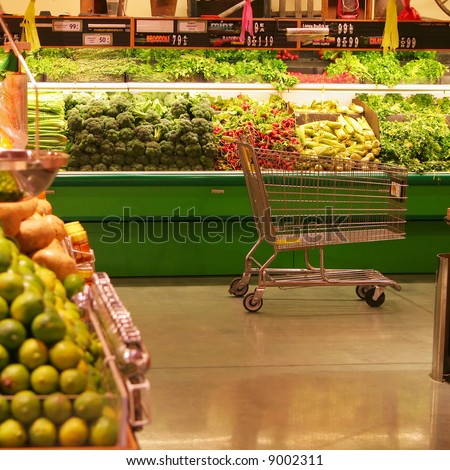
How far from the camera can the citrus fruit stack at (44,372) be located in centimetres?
188

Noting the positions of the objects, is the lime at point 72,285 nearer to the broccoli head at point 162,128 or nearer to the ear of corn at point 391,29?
the broccoli head at point 162,128

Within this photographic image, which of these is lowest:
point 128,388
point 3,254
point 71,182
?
point 71,182

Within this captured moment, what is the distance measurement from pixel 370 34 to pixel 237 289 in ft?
9.91

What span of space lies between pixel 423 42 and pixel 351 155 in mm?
1466

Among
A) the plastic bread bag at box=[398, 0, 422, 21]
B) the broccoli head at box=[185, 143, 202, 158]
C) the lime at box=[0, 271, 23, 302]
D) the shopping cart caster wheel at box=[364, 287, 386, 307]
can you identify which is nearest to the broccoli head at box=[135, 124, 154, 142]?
the broccoli head at box=[185, 143, 202, 158]

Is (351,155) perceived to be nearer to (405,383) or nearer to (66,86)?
(66,86)

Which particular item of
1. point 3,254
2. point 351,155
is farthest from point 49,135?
point 3,254

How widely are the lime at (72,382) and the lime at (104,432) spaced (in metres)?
0.13

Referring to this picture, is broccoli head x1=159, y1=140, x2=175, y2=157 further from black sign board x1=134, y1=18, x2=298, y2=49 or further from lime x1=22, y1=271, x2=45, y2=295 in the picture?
lime x1=22, y1=271, x2=45, y2=295

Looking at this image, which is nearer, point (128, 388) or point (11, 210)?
point (128, 388)

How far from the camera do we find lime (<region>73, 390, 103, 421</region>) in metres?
1.88

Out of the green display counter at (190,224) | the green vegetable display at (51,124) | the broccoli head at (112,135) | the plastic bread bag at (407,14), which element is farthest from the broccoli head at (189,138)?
the plastic bread bag at (407,14)

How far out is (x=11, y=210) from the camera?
2793 mm

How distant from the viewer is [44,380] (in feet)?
6.50
